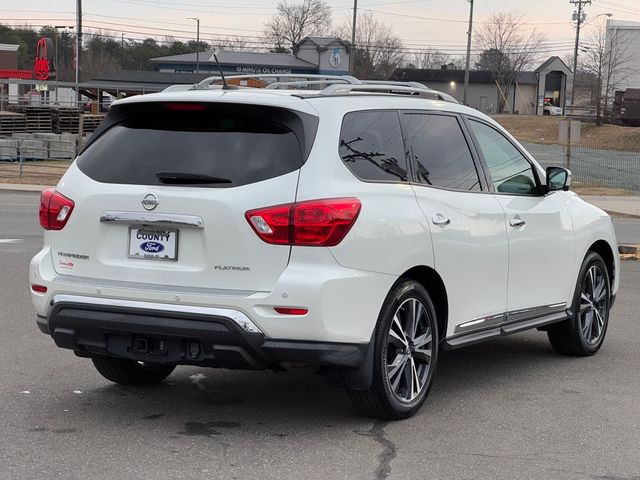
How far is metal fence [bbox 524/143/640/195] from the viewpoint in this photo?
31.8 metres

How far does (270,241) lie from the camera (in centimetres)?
510

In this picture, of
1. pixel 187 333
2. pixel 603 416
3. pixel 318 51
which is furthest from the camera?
pixel 318 51

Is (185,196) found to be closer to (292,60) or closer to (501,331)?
(501,331)

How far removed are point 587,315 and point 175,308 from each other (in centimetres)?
390

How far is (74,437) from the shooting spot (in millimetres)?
5320

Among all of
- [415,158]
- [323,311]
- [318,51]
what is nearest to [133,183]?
[323,311]

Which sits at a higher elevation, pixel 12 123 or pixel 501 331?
pixel 501 331

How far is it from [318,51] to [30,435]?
98646 millimetres

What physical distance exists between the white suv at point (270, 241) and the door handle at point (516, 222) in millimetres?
400

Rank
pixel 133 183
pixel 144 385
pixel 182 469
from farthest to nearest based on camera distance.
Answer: pixel 144 385, pixel 133 183, pixel 182 469

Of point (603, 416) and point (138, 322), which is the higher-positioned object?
point (138, 322)

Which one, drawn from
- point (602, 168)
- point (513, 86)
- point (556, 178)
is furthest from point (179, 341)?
point (513, 86)

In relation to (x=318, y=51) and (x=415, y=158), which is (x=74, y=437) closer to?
(x=415, y=158)

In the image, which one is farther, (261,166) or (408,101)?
(408,101)
